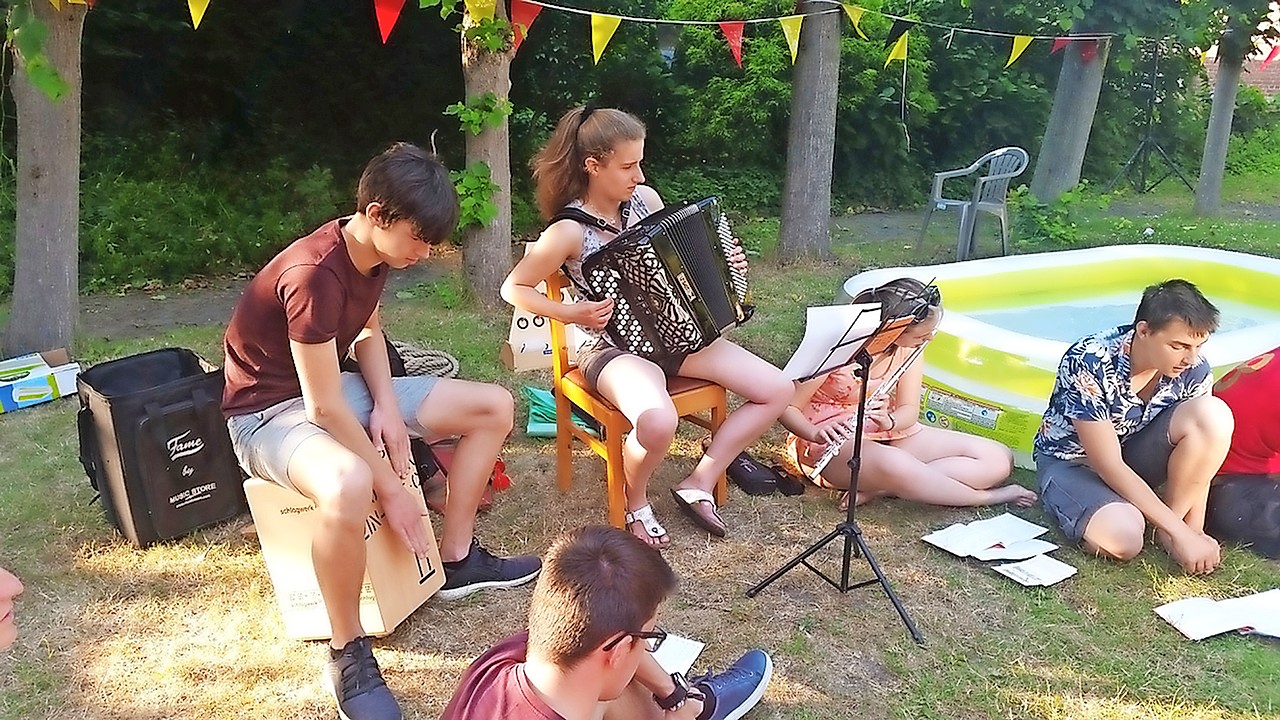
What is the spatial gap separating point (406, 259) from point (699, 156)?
7.74 metres

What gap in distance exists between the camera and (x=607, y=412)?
10.3 feet

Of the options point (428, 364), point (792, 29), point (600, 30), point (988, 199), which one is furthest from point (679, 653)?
point (988, 199)

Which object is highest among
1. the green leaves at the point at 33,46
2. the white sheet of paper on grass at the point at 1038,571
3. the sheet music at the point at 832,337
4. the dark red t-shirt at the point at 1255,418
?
the green leaves at the point at 33,46

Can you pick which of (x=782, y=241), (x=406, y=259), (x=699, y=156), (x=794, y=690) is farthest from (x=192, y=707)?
(x=699, y=156)

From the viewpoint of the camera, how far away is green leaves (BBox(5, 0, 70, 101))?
3.74 m

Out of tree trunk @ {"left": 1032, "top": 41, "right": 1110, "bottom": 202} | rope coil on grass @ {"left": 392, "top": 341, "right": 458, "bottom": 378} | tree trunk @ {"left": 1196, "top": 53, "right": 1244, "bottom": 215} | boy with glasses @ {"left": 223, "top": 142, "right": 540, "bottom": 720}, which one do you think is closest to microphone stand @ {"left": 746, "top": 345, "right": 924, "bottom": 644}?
boy with glasses @ {"left": 223, "top": 142, "right": 540, "bottom": 720}

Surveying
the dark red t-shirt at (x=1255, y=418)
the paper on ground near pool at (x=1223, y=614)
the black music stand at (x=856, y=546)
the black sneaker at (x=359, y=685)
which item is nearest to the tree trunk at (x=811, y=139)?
the dark red t-shirt at (x=1255, y=418)

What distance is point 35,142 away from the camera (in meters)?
4.43

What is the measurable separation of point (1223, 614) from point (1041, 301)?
318cm

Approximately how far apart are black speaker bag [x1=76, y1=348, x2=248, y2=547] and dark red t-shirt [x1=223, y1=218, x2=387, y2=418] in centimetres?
48

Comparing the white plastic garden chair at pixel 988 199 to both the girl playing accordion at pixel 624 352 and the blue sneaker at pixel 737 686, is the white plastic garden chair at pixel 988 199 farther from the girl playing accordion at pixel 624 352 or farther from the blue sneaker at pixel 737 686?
the blue sneaker at pixel 737 686

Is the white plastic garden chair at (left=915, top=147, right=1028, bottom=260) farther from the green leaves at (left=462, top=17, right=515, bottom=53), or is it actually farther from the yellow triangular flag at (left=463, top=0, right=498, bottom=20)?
the yellow triangular flag at (left=463, top=0, right=498, bottom=20)

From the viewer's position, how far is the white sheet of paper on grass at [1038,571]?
2918 millimetres

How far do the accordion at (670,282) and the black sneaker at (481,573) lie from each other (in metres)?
0.75
